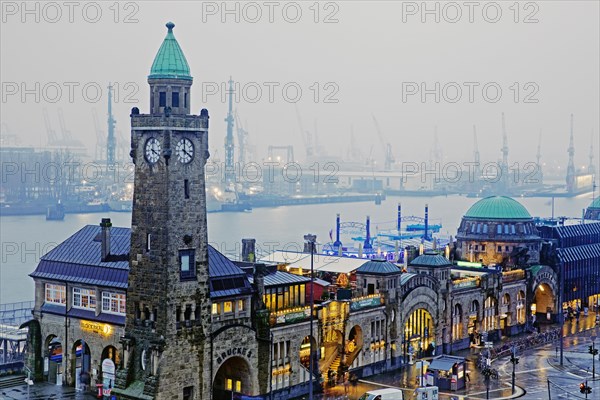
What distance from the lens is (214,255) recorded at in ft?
238

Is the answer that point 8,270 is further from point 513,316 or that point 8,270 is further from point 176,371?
point 176,371

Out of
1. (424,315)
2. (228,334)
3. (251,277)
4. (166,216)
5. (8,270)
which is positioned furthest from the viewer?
(8,270)

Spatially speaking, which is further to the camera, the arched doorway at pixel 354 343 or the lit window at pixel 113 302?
the arched doorway at pixel 354 343

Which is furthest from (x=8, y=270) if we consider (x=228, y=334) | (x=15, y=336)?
(x=228, y=334)

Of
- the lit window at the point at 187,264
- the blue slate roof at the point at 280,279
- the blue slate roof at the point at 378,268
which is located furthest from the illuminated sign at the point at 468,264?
the lit window at the point at 187,264

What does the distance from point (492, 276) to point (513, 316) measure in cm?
740

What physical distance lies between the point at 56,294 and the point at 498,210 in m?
63.2

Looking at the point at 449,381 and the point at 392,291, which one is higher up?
the point at 392,291

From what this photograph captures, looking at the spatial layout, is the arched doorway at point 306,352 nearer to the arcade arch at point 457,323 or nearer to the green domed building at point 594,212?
the arcade arch at point 457,323

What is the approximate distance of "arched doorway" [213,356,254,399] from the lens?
2813 inches

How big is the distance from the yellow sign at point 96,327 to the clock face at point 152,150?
13.7 m

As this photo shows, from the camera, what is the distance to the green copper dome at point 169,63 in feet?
219

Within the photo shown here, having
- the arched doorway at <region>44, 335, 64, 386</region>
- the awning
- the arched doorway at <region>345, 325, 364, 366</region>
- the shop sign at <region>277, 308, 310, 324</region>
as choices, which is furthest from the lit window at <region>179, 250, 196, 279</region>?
the awning

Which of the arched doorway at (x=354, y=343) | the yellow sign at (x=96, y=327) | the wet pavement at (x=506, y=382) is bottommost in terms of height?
the wet pavement at (x=506, y=382)
